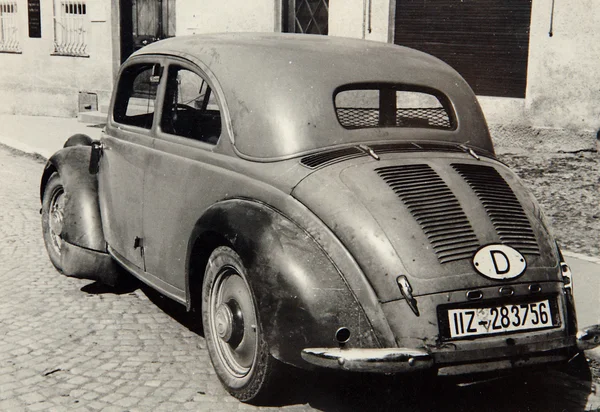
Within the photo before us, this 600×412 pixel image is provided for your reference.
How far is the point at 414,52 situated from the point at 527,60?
7151 mm

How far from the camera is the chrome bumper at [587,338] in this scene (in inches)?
136

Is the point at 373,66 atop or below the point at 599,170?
atop

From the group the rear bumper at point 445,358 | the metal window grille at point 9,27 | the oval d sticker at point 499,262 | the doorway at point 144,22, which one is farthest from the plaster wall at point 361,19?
the rear bumper at point 445,358

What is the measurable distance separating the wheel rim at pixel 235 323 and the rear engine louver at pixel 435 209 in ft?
2.76

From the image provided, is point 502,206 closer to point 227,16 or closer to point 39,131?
point 227,16

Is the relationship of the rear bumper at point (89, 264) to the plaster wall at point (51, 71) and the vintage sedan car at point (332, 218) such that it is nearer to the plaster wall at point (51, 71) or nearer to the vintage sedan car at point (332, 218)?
the vintage sedan car at point (332, 218)

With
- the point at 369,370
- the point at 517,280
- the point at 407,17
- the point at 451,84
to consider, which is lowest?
the point at 369,370

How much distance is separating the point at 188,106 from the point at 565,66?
7414 millimetres

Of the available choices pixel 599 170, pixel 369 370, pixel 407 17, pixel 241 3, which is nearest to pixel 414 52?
pixel 369 370

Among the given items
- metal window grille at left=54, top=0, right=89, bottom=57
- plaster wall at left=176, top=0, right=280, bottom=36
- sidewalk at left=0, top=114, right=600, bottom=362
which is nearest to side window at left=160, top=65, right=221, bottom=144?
sidewalk at left=0, top=114, right=600, bottom=362

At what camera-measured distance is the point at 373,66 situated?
416 centimetres

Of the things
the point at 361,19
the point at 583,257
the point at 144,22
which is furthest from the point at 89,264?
the point at 144,22

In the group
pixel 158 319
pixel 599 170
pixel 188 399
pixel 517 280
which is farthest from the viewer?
pixel 599 170

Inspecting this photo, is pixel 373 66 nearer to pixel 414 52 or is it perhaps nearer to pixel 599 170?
pixel 414 52
